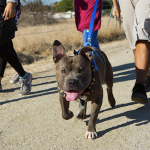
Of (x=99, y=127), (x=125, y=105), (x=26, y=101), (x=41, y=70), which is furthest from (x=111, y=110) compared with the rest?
(x=41, y=70)

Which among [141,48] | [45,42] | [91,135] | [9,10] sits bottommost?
[45,42]

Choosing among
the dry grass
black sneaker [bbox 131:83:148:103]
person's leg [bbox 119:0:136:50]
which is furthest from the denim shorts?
the dry grass

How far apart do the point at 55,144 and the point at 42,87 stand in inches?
84.4

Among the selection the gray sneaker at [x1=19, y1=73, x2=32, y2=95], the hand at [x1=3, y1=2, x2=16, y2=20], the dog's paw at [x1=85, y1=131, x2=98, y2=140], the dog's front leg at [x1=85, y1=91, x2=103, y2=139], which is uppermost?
the hand at [x1=3, y1=2, x2=16, y2=20]

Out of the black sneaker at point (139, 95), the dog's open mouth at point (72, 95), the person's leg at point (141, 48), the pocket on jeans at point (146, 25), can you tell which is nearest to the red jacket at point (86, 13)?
the person's leg at point (141, 48)

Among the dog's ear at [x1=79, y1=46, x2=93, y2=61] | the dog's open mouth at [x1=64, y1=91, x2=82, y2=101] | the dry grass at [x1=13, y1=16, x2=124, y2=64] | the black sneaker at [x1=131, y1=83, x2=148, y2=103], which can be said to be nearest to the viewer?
the dog's open mouth at [x1=64, y1=91, x2=82, y2=101]

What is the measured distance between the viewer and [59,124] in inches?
118

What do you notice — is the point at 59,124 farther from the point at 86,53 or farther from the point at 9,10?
the point at 9,10

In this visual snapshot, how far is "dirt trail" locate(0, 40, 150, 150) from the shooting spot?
8.23 feet

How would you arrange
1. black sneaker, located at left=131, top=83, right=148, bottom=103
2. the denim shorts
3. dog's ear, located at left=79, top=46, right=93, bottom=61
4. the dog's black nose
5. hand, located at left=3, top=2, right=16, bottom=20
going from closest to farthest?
the dog's black nose → dog's ear, located at left=79, top=46, right=93, bottom=61 → black sneaker, located at left=131, top=83, right=148, bottom=103 → hand, located at left=3, top=2, right=16, bottom=20 → the denim shorts

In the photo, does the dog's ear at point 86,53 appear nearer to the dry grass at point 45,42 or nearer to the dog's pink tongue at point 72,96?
the dog's pink tongue at point 72,96

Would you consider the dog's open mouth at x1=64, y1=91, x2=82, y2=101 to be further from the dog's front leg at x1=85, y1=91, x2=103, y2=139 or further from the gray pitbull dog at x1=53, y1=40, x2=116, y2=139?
the dog's front leg at x1=85, y1=91, x2=103, y2=139

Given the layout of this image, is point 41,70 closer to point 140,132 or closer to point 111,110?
point 111,110

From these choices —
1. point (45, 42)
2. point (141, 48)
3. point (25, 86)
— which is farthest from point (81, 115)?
point (45, 42)
